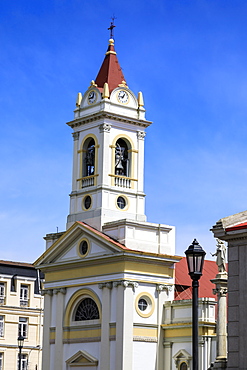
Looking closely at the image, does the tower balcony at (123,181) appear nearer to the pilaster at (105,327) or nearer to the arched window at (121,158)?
the arched window at (121,158)

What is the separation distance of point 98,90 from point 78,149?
4317mm

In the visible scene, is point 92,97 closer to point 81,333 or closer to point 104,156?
point 104,156

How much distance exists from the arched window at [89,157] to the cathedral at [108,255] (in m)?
0.07

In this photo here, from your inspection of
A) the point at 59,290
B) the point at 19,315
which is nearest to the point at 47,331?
the point at 59,290

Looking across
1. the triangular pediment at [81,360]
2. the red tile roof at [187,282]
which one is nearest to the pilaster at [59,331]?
the triangular pediment at [81,360]

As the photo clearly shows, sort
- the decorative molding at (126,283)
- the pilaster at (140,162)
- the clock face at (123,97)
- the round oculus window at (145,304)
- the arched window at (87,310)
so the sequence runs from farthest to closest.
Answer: the clock face at (123,97) → the pilaster at (140,162) → the arched window at (87,310) → the round oculus window at (145,304) → the decorative molding at (126,283)

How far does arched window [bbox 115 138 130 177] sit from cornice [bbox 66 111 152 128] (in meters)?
1.44

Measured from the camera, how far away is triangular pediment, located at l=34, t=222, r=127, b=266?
51.3 m

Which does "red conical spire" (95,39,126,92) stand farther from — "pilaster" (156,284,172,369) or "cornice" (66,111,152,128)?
"pilaster" (156,284,172,369)

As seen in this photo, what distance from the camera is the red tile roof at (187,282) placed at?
54344mm

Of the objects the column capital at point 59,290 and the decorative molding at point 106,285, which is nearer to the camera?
the decorative molding at point 106,285

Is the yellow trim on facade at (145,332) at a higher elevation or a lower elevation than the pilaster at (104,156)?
lower

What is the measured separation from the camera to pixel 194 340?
21203mm

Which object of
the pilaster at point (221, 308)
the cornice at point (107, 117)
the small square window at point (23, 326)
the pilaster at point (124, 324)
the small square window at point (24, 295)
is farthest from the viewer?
the small square window at point (24, 295)
